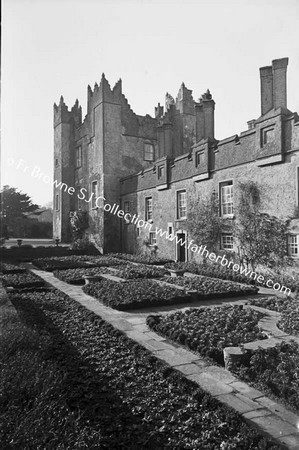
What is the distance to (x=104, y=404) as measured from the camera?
3959 millimetres

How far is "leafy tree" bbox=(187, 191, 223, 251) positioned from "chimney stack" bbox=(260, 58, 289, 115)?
4.89 meters

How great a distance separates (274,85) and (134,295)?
11183 mm

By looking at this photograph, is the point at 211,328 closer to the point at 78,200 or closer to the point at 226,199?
the point at 226,199

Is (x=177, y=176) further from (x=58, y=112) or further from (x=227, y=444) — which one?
(x=58, y=112)

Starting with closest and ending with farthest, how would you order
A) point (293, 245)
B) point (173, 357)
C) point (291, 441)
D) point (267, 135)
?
1. point (291, 441)
2. point (173, 357)
3. point (293, 245)
4. point (267, 135)

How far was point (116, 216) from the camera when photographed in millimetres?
26938

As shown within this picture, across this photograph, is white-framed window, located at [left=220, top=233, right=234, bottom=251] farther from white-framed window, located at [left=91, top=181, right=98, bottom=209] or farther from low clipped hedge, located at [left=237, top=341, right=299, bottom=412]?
white-framed window, located at [left=91, top=181, right=98, bottom=209]

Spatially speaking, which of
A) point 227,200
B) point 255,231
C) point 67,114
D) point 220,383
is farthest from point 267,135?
point 67,114

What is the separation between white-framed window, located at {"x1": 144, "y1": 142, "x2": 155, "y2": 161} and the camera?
28375 mm

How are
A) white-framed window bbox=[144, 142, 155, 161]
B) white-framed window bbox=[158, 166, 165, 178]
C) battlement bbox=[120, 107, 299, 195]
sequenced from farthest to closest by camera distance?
white-framed window bbox=[144, 142, 155, 161]
white-framed window bbox=[158, 166, 165, 178]
battlement bbox=[120, 107, 299, 195]

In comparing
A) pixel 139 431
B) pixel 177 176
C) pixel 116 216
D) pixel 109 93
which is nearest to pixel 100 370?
pixel 139 431

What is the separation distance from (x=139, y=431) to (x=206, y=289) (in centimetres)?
756

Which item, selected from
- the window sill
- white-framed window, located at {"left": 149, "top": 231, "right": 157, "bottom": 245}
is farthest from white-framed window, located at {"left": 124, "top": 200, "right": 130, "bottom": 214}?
the window sill

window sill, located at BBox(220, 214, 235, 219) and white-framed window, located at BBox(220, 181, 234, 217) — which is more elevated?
white-framed window, located at BBox(220, 181, 234, 217)
